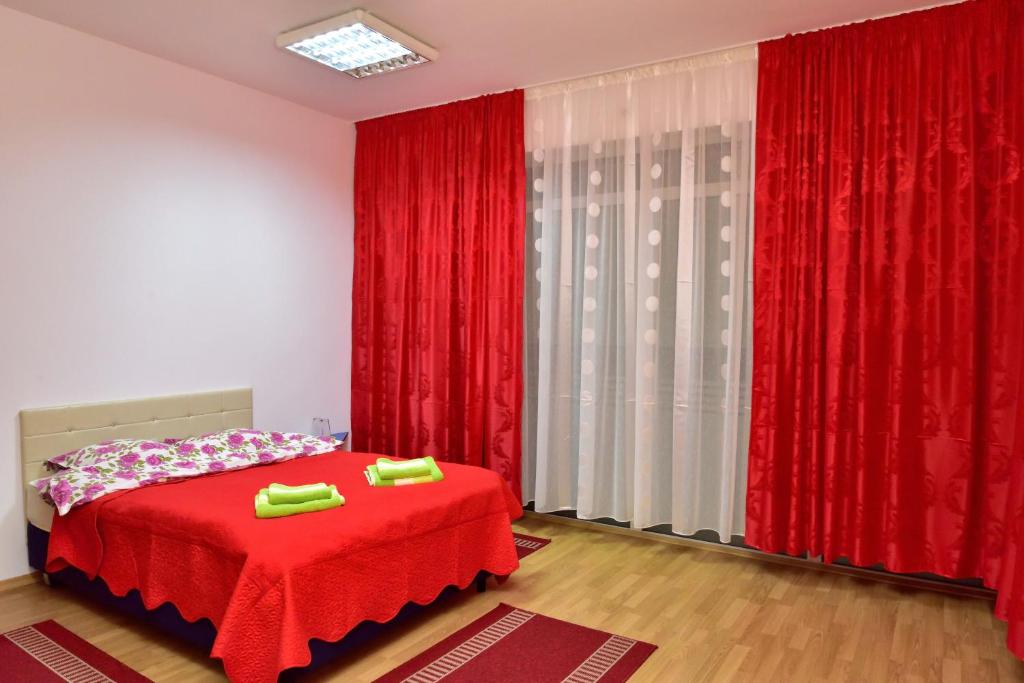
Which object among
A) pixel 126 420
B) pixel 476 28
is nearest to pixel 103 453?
pixel 126 420

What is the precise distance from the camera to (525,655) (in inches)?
102

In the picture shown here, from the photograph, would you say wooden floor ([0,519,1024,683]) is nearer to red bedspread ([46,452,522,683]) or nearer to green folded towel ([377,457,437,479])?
red bedspread ([46,452,522,683])

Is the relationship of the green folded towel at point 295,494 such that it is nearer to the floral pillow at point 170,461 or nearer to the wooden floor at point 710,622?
the wooden floor at point 710,622

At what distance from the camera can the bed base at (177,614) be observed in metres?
2.43

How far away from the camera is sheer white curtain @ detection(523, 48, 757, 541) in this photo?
140 inches

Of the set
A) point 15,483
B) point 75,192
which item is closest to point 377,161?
point 75,192

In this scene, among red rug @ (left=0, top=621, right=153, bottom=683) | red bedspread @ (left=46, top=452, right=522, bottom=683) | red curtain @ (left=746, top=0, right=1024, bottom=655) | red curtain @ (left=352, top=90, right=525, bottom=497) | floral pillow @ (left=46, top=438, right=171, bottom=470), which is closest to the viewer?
red bedspread @ (left=46, top=452, right=522, bottom=683)

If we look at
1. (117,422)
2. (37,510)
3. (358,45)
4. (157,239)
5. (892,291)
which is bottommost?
(37,510)

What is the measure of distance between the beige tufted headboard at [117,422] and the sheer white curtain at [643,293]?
71.8 inches

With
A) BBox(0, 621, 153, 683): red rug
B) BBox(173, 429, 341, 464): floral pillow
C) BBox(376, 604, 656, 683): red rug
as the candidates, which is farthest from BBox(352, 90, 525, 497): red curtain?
BBox(0, 621, 153, 683): red rug

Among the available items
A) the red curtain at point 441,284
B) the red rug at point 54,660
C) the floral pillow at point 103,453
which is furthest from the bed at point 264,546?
the red curtain at point 441,284

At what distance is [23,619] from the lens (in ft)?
9.43

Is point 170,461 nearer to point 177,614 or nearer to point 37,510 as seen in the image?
point 37,510

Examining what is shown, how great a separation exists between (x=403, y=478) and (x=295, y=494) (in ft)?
1.86
